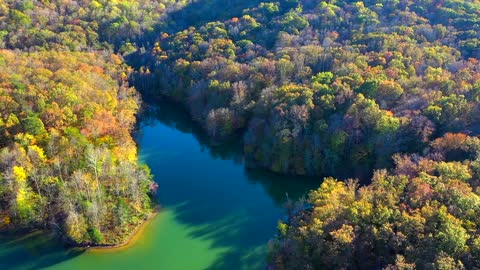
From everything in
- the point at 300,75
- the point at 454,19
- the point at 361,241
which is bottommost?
the point at 361,241

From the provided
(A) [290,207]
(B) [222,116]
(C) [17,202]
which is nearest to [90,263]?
(C) [17,202]

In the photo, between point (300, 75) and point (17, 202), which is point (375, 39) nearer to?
point (300, 75)

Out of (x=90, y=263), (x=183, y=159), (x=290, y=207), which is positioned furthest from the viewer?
(x=183, y=159)

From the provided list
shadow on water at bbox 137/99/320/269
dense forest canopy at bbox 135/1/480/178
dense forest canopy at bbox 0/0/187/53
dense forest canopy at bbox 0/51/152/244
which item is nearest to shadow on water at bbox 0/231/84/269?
dense forest canopy at bbox 0/51/152/244

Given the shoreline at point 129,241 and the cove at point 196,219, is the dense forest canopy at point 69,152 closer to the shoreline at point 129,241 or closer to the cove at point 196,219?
the shoreline at point 129,241

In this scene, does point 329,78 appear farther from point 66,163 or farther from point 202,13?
point 202,13

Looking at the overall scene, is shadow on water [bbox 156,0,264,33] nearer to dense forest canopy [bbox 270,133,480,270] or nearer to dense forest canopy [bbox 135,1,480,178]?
dense forest canopy [bbox 135,1,480,178]

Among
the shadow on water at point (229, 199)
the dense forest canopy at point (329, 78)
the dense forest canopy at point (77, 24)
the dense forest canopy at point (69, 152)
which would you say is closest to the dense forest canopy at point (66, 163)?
the dense forest canopy at point (69, 152)
